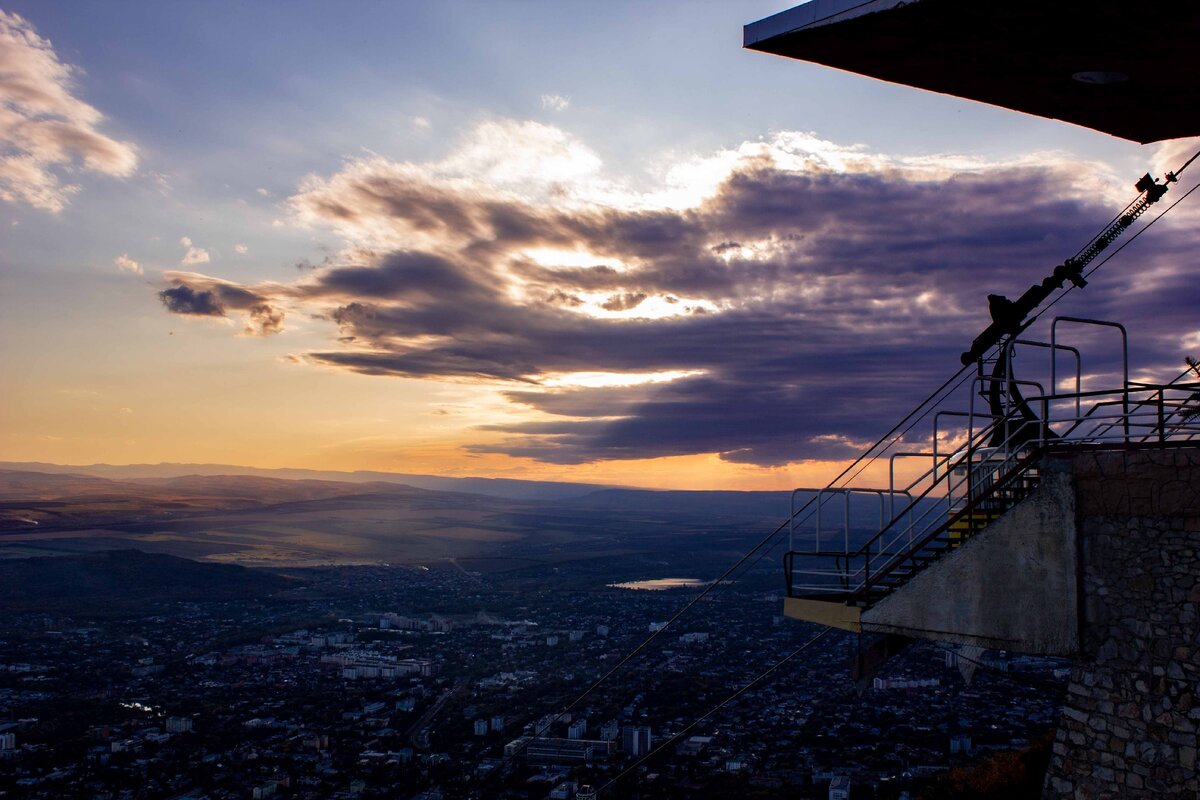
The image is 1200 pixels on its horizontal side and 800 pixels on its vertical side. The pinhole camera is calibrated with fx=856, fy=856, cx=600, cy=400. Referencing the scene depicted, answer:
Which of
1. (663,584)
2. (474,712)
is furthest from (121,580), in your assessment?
(474,712)

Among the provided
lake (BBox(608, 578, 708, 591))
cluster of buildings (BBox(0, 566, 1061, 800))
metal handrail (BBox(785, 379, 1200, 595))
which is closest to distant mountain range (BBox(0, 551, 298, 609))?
cluster of buildings (BBox(0, 566, 1061, 800))

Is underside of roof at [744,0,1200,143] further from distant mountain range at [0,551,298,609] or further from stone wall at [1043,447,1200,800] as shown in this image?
distant mountain range at [0,551,298,609]

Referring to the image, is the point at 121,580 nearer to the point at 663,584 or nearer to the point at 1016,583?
the point at 663,584

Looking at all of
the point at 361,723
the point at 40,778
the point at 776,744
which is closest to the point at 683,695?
the point at 776,744

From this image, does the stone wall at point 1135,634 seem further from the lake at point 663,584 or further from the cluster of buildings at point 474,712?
the lake at point 663,584

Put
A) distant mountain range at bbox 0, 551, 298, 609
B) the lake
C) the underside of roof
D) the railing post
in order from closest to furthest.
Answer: the underside of roof, the railing post, distant mountain range at bbox 0, 551, 298, 609, the lake

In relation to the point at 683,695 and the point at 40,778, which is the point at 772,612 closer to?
the point at 683,695
